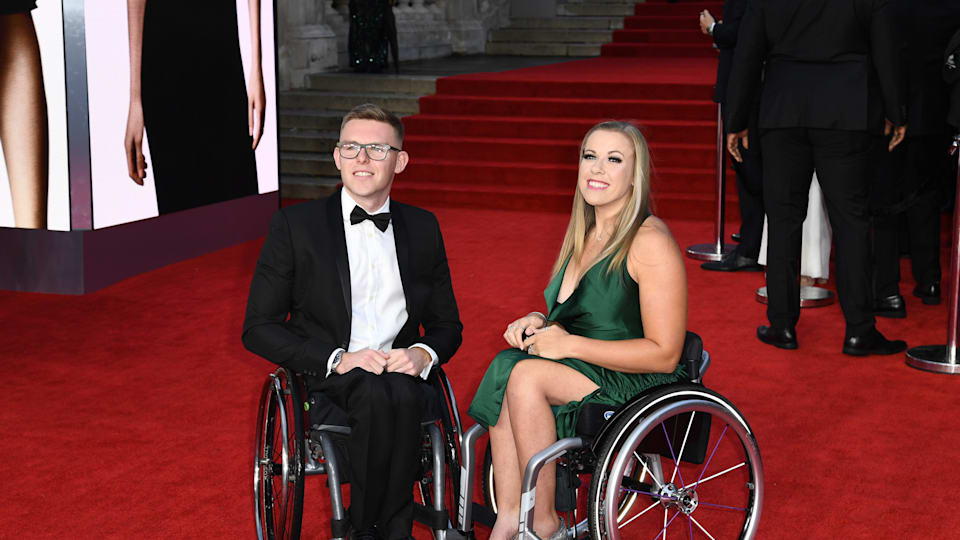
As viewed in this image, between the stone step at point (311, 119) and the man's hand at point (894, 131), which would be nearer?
the man's hand at point (894, 131)

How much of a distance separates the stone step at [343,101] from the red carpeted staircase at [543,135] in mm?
146

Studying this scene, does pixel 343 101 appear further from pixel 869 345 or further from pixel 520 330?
pixel 520 330

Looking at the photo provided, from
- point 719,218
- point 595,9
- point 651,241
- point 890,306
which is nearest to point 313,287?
point 651,241

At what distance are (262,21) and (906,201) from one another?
3.86 m

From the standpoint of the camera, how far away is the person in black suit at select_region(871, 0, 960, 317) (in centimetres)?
504

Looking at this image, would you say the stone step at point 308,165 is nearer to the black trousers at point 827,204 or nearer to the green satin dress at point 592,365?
the black trousers at point 827,204

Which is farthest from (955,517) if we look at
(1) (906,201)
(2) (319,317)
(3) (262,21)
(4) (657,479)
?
(3) (262,21)

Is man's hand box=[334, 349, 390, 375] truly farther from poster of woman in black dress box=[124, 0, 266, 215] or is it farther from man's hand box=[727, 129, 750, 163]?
poster of woman in black dress box=[124, 0, 266, 215]

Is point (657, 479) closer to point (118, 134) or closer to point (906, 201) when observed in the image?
point (906, 201)

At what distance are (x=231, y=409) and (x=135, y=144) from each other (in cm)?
236

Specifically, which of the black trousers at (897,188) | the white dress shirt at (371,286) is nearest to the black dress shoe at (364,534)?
the white dress shirt at (371,286)

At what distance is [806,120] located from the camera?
437cm

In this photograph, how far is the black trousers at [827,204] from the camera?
4375mm

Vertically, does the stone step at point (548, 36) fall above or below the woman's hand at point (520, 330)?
above
